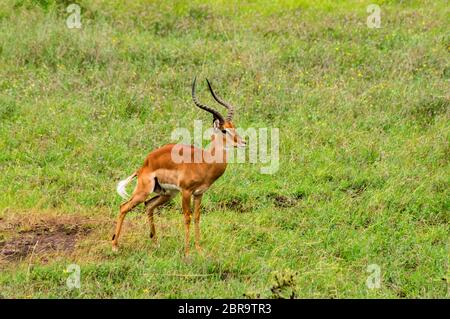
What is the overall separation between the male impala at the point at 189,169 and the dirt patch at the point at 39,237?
0.61 meters

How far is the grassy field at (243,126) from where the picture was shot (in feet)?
28.4

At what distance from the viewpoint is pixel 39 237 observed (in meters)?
9.42

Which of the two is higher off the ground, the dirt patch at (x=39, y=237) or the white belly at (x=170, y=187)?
the white belly at (x=170, y=187)

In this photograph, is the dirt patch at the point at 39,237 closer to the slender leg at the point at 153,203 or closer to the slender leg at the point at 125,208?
the slender leg at the point at 125,208

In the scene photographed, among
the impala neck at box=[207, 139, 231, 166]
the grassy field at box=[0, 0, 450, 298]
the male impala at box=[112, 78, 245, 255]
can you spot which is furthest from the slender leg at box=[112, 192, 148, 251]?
the impala neck at box=[207, 139, 231, 166]

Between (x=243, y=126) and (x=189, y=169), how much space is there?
3.64m

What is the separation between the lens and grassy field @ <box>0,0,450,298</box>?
866cm

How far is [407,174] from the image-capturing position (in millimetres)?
11047

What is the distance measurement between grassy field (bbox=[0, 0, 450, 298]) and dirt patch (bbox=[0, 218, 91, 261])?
0.03 metres

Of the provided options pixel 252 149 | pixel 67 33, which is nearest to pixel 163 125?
pixel 252 149

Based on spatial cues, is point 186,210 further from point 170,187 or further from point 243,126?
point 243,126

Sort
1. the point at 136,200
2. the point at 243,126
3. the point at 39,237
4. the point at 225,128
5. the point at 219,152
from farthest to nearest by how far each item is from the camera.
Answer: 1. the point at 243,126
2. the point at 39,237
3. the point at 136,200
4. the point at 219,152
5. the point at 225,128

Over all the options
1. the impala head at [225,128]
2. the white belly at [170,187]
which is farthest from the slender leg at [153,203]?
the impala head at [225,128]

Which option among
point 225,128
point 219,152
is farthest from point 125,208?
point 225,128
